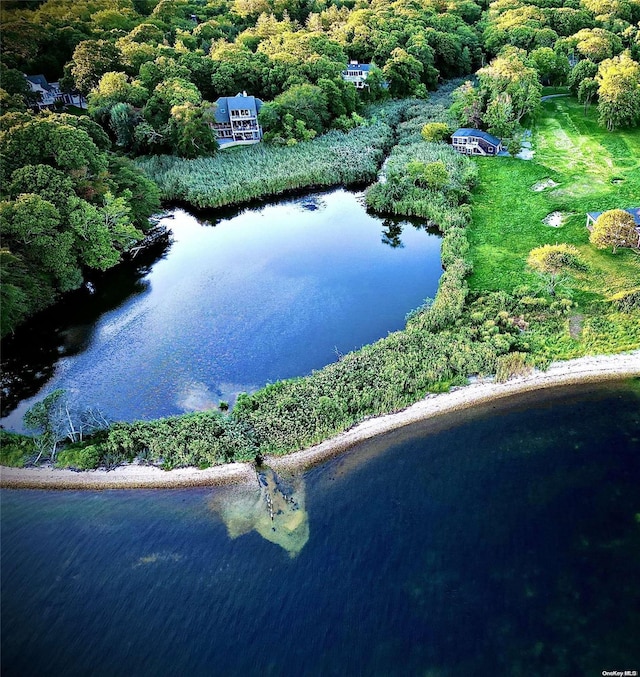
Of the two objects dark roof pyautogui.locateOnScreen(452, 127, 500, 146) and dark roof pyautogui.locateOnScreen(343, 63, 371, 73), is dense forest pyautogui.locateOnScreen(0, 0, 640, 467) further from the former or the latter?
dark roof pyautogui.locateOnScreen(343, 63, 371, 73)

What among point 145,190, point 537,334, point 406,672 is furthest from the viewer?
point 145,190

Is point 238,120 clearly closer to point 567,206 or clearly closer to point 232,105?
point 232,105

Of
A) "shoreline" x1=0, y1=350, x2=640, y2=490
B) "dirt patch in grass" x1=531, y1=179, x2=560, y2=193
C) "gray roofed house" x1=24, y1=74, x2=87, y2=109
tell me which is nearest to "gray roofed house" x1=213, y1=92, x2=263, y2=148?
"gray roofed house" x1=24, y1=74, x2=87, y2=109

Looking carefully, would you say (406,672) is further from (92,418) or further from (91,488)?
(92,418)

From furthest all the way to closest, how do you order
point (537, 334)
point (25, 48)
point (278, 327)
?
point (25, 48) < point (278, 327) < point (537, 334)

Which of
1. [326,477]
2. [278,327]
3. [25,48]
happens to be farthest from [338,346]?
[25,48]

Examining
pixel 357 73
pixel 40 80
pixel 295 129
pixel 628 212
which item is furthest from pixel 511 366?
pixel 40 80
